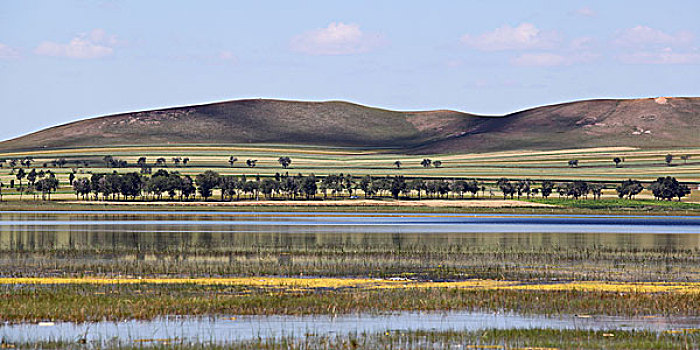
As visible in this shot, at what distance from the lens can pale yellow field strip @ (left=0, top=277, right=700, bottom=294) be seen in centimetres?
4606

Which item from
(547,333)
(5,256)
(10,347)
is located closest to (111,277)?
(5,256)

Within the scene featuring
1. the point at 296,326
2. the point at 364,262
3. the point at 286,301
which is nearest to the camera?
the point at 296,326

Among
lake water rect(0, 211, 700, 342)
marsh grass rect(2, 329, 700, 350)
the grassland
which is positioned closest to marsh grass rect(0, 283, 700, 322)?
the grassland

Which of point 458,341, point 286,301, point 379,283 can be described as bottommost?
point 458,341

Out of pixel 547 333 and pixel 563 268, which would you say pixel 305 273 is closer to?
pixel 563 268

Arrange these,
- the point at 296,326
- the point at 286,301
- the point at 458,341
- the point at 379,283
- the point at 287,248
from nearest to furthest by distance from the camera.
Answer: the point at 458,341
the point at 296,326
the point at 286,301
the point at 379,283
the point at 287,248

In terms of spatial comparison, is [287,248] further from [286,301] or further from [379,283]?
[286,301]

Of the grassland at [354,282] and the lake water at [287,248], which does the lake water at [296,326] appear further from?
the grassland at [354,282]

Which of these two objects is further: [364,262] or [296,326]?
[364,262]

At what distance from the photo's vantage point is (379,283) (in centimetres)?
4847

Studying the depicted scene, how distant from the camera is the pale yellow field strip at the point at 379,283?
4606 cm

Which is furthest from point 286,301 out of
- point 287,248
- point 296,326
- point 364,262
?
point 287,248

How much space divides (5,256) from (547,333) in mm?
38124

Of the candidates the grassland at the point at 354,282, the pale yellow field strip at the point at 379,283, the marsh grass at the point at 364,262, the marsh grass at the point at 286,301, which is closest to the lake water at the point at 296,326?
the marsh grass at the point at 286,301
